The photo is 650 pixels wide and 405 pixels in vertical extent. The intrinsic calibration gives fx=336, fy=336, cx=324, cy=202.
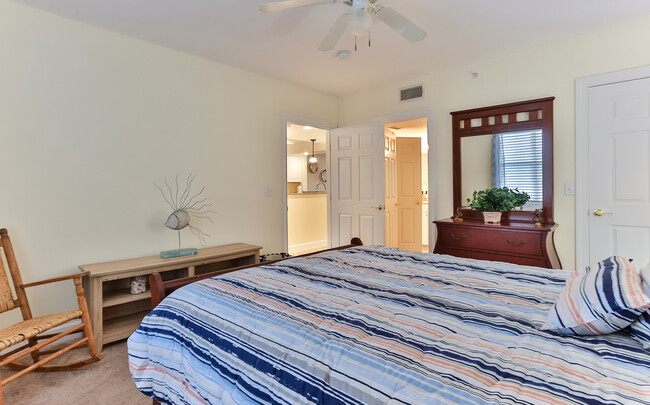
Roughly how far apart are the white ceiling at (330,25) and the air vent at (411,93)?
0.37 meters

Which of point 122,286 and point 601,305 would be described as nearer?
point 601,305

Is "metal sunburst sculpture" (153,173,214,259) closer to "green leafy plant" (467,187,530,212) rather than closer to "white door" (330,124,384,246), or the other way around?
"white door" (330,124,384,246)

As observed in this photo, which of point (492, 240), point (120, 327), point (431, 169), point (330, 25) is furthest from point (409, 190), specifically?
point (120, 327)

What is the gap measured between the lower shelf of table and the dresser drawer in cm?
290

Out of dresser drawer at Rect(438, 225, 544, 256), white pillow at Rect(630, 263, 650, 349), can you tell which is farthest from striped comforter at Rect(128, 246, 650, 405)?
dresser drawer at Rect(438, 225, 544, 256)

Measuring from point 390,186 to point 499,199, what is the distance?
1669 millimetres

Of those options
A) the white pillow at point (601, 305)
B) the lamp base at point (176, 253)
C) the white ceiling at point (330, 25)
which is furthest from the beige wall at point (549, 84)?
the lamp base at point (176, 253)

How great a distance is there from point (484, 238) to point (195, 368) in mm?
2789

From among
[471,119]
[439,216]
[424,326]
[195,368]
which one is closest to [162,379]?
[195,368]

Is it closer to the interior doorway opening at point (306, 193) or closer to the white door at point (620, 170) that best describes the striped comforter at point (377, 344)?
the white door at point (620, 170)

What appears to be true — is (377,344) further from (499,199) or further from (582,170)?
(582,170)

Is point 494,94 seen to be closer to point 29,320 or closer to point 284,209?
point 284,209

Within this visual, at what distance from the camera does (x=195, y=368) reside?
125 centimetres

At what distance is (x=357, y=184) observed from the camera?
4500mm
